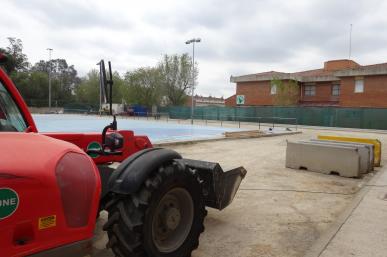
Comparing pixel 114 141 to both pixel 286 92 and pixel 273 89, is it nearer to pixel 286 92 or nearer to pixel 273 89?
pixel 286 92

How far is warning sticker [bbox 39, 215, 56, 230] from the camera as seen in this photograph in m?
2.03

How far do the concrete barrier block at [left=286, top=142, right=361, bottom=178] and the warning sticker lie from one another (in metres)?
8.00

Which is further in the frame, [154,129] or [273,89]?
[273,89]

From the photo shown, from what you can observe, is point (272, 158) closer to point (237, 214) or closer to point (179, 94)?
point (237, 214)

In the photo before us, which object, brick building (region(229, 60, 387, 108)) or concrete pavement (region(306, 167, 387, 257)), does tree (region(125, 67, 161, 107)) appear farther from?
concrete pavement (region(306, 167, 387, 257))

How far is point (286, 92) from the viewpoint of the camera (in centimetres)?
5034

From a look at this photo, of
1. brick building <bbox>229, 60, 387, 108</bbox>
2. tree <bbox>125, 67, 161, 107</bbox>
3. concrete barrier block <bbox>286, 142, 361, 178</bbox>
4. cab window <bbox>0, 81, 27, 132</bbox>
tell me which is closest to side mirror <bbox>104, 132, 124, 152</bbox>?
cab window <bbox>0, 81, 27, 132</bbox>

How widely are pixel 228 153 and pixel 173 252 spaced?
10086mm

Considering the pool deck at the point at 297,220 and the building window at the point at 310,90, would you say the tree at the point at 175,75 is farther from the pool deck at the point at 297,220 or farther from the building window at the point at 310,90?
the pool deck at the point at 297,220

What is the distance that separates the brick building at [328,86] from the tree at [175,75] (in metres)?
8.37

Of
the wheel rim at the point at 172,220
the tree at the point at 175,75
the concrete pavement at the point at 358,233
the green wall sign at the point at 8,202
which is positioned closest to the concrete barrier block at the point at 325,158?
the concrete pavement at the point at 358,233

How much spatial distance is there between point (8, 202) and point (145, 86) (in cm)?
6402

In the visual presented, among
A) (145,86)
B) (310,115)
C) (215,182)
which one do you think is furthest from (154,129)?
(145,86)

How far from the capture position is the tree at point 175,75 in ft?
213
